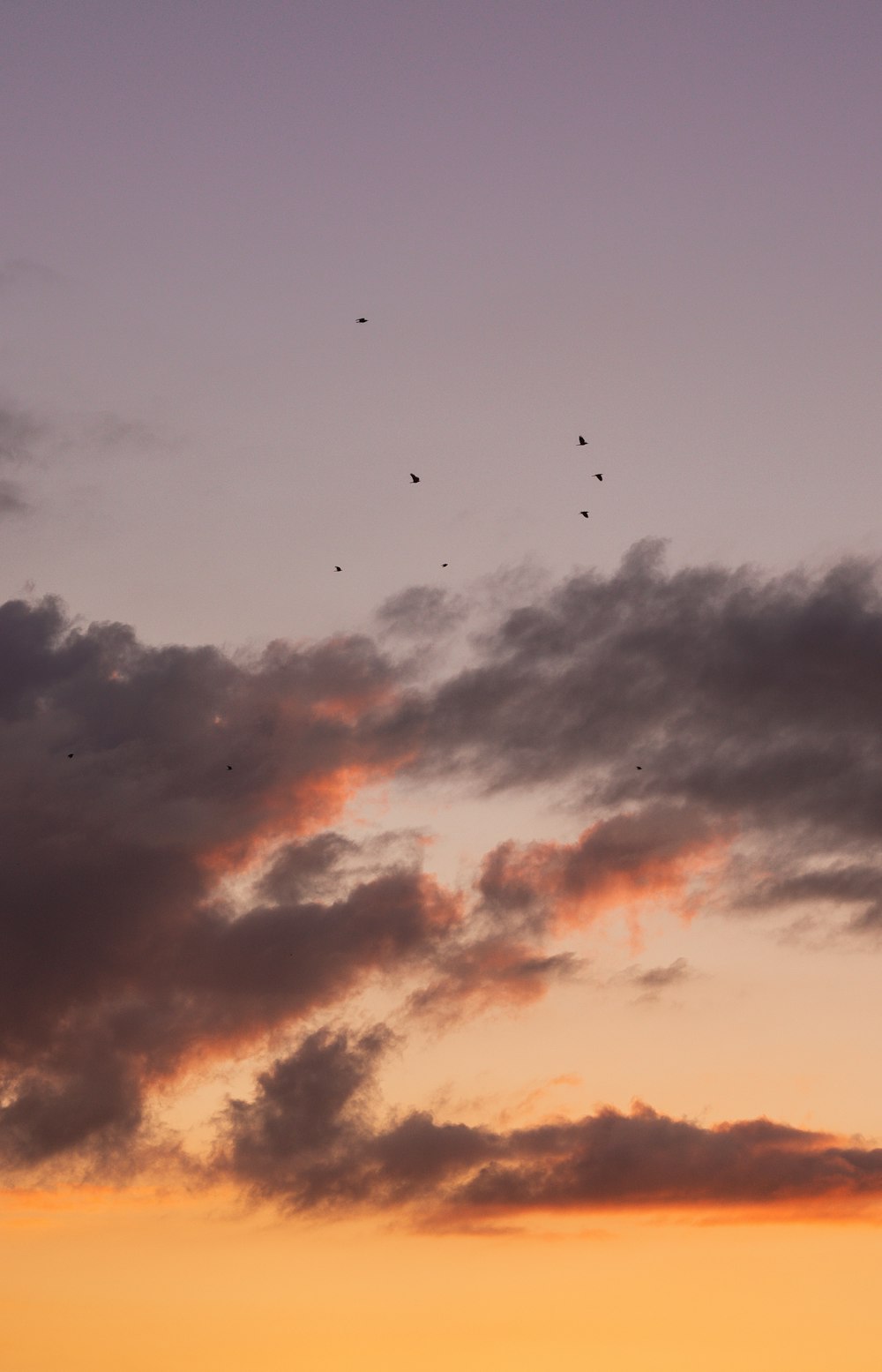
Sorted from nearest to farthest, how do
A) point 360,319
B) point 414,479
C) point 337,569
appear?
point 360,319
point 414,479
point 337,569

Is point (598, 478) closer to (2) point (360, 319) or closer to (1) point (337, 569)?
(2) point (360, 319)

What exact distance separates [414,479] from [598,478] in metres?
31.6

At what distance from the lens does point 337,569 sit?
162 metres

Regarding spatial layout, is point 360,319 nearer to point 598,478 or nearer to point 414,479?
point 414,479

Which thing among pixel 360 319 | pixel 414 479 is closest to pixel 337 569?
pixel 414 479

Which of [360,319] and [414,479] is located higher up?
[360,319]

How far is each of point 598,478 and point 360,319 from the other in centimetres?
4364

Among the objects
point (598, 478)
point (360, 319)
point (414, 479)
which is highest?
point (360, 319)

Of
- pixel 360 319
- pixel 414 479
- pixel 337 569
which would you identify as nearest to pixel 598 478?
pixel 414 479

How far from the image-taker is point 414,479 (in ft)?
459

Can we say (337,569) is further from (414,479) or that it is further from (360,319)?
(360,319)

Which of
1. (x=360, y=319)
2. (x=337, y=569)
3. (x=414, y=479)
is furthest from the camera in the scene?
(x=337, y=569)

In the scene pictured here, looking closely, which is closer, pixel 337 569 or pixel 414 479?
pixel 414 479

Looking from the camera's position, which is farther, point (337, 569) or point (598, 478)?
point (337, 569)
